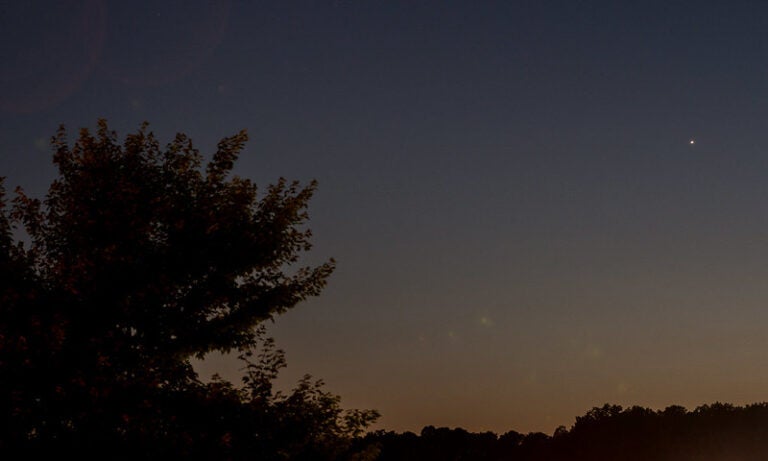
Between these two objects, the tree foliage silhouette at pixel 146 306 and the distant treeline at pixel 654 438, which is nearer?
the tree foliage silhouette at pixel 146 306

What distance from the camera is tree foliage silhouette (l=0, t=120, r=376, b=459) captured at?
16266 mm

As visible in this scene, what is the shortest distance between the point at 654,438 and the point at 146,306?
353ft

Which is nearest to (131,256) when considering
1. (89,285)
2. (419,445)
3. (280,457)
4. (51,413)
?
(89,285)

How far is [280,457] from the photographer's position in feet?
60.8

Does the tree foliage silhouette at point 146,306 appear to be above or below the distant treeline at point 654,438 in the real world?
below

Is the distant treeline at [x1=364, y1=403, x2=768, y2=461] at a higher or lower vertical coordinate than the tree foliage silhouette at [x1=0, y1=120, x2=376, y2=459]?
higher

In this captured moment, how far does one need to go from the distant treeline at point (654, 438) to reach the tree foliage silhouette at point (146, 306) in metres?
95.8

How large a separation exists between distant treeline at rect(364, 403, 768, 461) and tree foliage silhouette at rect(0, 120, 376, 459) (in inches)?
3771

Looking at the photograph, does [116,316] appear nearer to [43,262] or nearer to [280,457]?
[43,262]

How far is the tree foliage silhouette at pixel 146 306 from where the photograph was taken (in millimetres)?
16266

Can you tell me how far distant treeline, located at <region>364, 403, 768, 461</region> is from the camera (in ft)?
351

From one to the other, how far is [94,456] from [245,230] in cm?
648

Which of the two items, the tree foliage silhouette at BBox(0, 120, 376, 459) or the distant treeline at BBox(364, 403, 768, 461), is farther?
the distant treeline at BBox(364, 403, 768, 461)

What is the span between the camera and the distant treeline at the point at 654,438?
107000 mm
